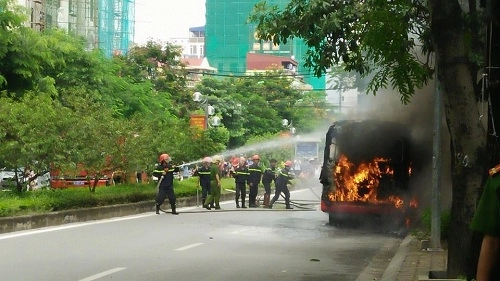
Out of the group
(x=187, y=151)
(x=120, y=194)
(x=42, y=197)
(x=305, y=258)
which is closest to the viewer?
(x=305, y=258)

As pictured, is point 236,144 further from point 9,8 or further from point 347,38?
point 347,38

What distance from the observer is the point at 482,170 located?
1080 cm

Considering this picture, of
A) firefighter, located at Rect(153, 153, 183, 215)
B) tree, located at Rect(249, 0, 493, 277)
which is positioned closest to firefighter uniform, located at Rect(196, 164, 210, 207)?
firefighter, located at Rect(153, 153, 183, 215)

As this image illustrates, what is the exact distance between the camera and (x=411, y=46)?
14188 millimetres

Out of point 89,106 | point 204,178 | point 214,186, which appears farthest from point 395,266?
point 204,178

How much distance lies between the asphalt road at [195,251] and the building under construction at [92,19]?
23.9m

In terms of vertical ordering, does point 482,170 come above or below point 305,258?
above

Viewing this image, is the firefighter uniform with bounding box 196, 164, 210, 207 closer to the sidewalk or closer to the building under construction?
the building under construction

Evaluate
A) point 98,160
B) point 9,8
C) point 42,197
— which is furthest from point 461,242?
point 9,8

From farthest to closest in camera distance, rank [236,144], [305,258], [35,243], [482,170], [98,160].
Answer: [236,144] < [98,160] < [35,243] < [305,258] < [482,170]

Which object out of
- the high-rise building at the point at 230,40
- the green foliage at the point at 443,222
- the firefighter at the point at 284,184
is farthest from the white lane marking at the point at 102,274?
the high-rise building at the point at 230,40

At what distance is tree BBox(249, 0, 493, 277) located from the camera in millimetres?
10859

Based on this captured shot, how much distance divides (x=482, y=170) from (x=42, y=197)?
1488 centimetres

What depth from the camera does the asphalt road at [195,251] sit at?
13.7 m
